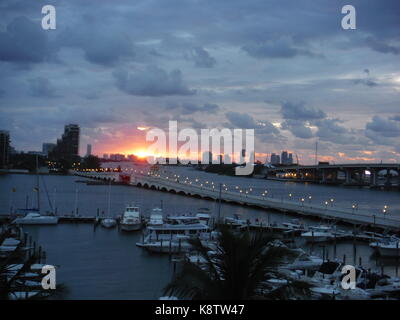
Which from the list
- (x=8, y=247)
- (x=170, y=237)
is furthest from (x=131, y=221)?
(x=8, y=247)

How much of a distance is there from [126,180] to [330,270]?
49.1 m

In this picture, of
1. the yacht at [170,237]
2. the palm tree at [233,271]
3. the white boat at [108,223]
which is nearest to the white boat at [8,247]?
the yacht at [170,237]

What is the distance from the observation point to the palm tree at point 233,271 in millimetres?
2971

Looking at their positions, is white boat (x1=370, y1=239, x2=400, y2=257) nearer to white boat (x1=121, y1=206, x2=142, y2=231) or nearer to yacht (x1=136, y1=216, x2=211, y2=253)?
yacht (x1=136, y1=216, x2=211, y2=253)

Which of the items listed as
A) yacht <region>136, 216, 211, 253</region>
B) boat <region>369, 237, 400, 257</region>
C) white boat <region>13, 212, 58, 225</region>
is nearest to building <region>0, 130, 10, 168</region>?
white boat <region>13, 212, 58, 225</region>

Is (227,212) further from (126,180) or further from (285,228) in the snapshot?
(126,180)

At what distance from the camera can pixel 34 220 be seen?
20344mm

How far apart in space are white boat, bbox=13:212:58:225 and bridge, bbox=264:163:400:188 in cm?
4856

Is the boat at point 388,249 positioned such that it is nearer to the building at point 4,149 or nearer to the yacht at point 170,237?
the yacht at point 170,237

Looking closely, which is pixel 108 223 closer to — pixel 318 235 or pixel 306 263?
pixel 318 235
